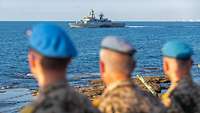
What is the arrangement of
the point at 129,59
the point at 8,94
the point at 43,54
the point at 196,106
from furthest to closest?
the point at 8,94, the point at 196,106, the point at 129,59, the point at 43,54

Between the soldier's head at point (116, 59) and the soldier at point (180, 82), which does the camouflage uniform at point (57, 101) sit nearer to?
the soldier's head at point (116, 59)

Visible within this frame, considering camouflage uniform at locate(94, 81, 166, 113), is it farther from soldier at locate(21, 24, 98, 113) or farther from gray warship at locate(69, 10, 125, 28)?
gray warship at locate(69, 10, 125, 28)

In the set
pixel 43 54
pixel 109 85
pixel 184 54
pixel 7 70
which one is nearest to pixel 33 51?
pixel 43 54

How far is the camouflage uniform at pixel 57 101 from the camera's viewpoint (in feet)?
14.0

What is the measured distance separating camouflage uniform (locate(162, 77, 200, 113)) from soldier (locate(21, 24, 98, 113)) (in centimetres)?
142

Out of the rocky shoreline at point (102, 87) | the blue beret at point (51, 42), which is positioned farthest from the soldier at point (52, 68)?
the rocky shoreline at point (102, 87)

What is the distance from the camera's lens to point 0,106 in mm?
30891

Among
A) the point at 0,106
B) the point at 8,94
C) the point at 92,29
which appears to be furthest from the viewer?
the point at 92,29

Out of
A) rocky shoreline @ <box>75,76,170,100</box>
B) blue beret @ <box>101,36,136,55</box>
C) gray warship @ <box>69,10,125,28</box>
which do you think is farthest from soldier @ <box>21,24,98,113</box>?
gray warship @ <box>69,10,125,28</box>

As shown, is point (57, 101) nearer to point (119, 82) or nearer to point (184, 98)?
point (119, 82)

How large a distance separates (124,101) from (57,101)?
0.83 metres

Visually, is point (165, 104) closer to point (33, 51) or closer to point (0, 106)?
point (33, 51)

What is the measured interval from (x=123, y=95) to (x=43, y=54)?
99cm

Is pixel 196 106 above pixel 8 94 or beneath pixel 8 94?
above
